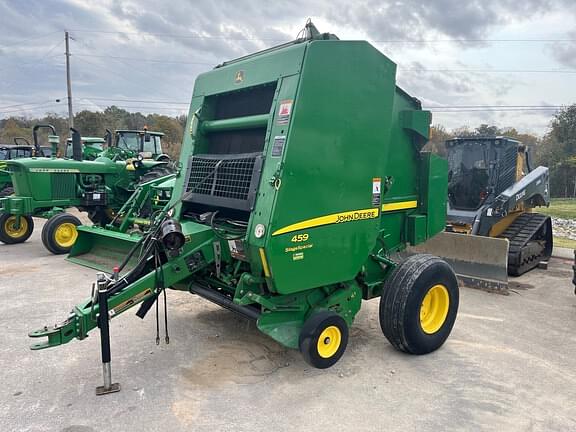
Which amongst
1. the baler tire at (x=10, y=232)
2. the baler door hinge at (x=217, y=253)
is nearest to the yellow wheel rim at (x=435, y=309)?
the baler door hinge at (x=217, y=253)

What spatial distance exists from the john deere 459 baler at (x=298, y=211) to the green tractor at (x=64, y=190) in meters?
5.34

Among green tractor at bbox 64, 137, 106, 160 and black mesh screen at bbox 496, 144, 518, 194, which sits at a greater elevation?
green tractor at bbox 64, 137, 106, 160

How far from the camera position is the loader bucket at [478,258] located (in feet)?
20.2

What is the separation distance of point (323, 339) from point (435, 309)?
135cm

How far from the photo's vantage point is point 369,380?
347 centimetres

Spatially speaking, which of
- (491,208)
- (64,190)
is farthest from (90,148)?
(491,208)

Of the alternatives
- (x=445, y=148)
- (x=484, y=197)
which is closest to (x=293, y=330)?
(x=484, y=197)

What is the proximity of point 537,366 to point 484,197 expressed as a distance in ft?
15.7

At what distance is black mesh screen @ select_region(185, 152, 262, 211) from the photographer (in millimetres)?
3398

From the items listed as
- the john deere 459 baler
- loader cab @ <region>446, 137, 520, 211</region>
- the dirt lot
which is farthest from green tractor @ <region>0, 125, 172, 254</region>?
loader cab @ <region>446, 137, 520, 211</region>

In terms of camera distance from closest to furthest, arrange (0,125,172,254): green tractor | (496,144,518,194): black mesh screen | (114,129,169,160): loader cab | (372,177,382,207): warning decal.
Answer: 1. (372,177,382,207): warning decal
2. (496,144,518,194): black mesh screen
3. (0,125,172,254): green tractor
4. (114,129,169,160): loader cab

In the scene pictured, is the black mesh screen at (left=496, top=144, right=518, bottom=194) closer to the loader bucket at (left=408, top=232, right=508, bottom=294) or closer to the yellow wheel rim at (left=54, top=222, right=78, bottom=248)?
the loader bucket at (left=408, top=232, right=508, bottom=294)

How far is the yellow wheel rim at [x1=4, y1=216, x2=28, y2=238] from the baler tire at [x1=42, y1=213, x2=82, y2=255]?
1670mm

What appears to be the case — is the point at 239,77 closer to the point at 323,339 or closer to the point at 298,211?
the point at 298,211
